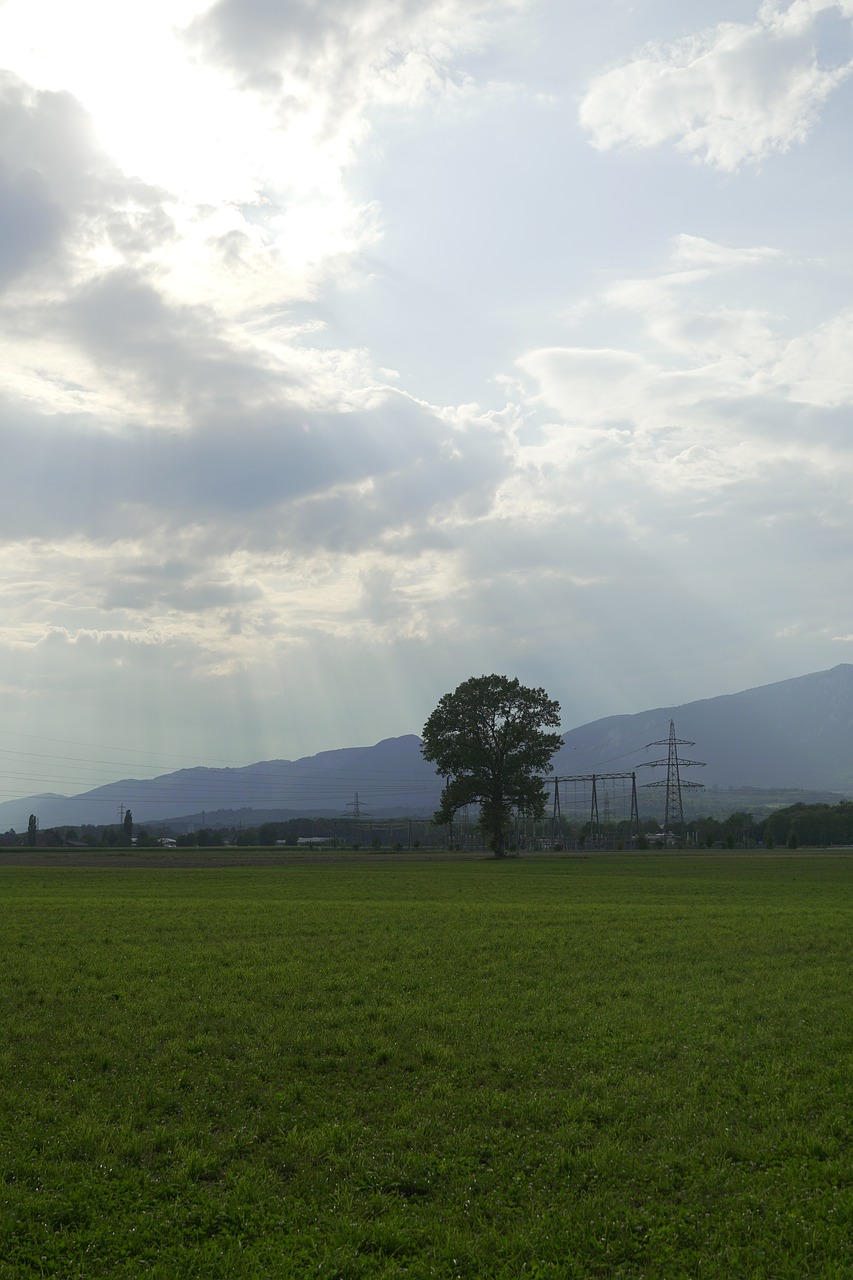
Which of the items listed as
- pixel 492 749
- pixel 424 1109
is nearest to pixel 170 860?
pixel 492 749

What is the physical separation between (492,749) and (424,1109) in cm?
9477

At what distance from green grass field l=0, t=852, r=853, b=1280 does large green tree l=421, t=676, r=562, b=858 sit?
259 ft

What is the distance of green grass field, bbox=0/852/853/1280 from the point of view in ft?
36.1

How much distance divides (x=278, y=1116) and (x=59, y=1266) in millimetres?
4107

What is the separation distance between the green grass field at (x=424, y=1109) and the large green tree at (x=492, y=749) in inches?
3103

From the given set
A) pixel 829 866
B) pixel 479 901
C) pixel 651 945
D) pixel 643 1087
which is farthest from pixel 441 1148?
pixel 829 866

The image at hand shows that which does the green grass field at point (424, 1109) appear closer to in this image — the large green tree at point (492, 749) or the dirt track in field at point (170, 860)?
the dirt track in field at point (170, 860)

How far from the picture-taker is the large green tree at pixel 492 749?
350 feet

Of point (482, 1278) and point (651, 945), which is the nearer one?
point (482, 1278)

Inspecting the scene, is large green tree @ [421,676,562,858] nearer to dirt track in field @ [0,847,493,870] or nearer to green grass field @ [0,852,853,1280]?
dirt track in field @ [0,847,493,870]

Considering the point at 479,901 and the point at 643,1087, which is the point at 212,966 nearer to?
the point at 643,1087

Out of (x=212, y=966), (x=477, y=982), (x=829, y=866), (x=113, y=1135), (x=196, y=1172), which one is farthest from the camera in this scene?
(x=829, y=866)

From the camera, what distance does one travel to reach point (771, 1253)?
10.7 m

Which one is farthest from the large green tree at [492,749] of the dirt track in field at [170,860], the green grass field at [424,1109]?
the green grass field at [424,1109]
